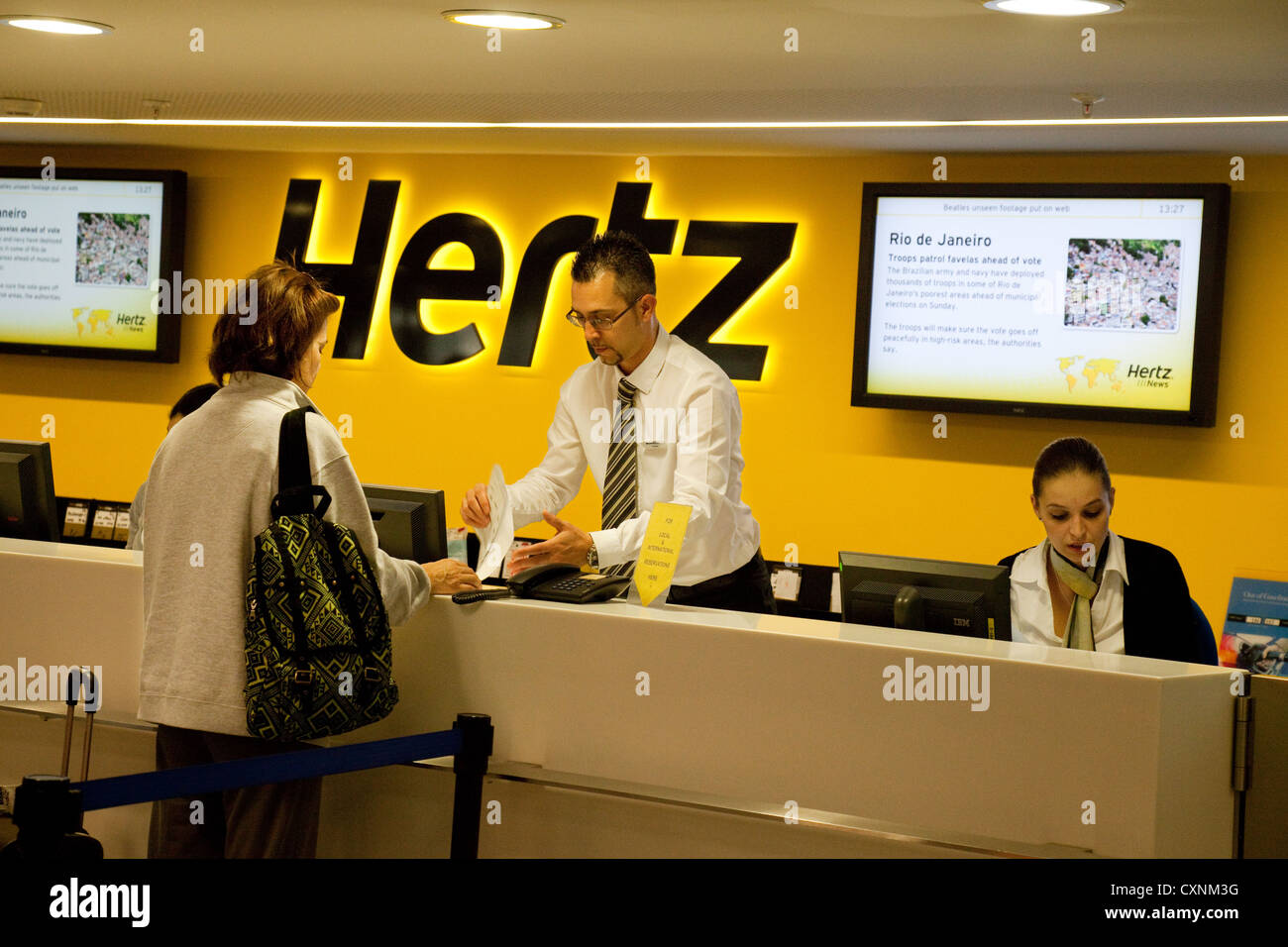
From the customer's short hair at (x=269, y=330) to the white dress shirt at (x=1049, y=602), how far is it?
189 centimetres

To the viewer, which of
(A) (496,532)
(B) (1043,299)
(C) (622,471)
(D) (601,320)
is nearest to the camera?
(A) (496,532)

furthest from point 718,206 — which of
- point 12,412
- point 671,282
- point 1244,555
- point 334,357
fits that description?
point 12,412

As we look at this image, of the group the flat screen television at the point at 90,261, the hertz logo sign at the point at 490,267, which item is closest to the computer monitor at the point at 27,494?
the hertz logo sign at the point at 490,267

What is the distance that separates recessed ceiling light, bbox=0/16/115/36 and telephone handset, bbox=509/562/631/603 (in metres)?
2.28

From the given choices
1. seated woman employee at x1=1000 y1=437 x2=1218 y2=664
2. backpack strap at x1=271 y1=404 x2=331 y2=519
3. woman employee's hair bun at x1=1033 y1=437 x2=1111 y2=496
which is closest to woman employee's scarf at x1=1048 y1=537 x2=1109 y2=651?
seated woman employee at x1=1000 y1=437 x2=1218 y2=664

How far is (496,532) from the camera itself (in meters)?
2.88

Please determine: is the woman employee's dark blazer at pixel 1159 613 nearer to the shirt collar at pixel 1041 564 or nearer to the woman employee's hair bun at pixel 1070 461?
the shirt collar at pixel 1041 564

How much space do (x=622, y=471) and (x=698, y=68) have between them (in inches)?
52.1

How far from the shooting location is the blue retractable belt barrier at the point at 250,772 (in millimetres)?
2217

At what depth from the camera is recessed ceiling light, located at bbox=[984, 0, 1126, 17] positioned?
10.5ft

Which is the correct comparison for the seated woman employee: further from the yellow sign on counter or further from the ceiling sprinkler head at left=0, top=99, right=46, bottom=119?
the ceiling sprinkler head at left=0, top=99, right=46, bottom=119

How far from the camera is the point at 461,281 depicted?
6.37 metres

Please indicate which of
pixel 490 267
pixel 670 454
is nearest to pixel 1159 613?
pixel 670 454

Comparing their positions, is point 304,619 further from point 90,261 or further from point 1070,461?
point 90,261
